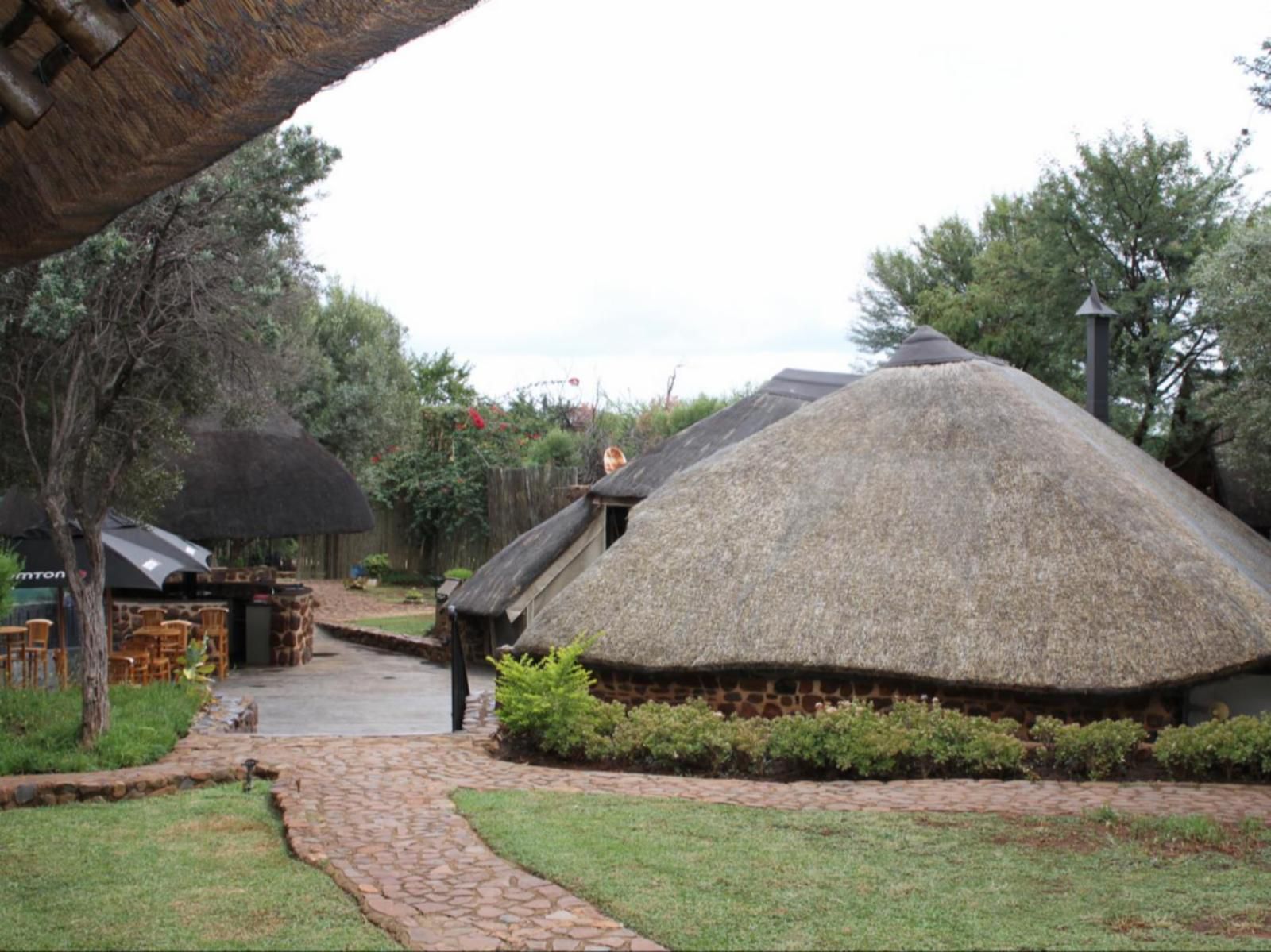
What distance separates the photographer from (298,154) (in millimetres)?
12078

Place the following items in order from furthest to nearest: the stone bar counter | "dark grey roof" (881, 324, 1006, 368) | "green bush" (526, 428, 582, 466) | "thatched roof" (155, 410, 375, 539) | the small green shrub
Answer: the small green shrub < "green bush" (526, 428, 582, 466) < the stone bar counter < "thatched roof" (155, 410, 375, 539) < "dark grey roof" (881, 324, 1006, 368)

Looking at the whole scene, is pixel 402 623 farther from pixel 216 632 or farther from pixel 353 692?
pixel 353 692

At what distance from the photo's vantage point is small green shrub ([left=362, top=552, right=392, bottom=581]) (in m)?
34.9

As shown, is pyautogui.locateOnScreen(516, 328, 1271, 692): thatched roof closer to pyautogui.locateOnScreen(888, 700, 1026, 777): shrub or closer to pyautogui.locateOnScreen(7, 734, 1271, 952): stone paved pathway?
pyautogui.locateOnScreen(888, 700, 1026, 777): shrub

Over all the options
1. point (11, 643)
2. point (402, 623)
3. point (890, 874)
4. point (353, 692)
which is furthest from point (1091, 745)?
point (402, 623)

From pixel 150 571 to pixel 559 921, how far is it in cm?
1229

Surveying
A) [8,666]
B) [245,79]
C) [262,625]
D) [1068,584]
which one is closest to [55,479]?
[8,666]

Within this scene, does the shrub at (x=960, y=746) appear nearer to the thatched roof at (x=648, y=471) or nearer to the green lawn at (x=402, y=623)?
the thatched roof at (x=648, y=471)

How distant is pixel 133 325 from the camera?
1183 cm

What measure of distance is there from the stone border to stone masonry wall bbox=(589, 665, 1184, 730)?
10033 mm

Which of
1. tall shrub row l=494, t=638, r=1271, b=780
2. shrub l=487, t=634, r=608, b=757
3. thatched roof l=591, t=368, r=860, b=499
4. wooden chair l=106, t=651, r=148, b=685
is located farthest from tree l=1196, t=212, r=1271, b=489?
wooden chair l=106, t=651, r=148, b=685

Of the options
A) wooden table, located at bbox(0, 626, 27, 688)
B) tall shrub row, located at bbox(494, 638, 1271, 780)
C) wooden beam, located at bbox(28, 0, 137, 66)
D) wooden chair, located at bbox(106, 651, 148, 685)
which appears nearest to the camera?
wooden beam, located at bbox(28, 0, 137, 66)

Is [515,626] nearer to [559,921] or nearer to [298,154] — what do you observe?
[298,154]

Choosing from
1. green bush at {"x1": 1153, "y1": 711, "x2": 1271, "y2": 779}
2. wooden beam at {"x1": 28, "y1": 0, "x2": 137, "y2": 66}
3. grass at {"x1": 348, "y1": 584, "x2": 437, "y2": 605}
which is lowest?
green bush at {"x1": 1153, "y1": 711, "x2": 1271, "y2": 779}
